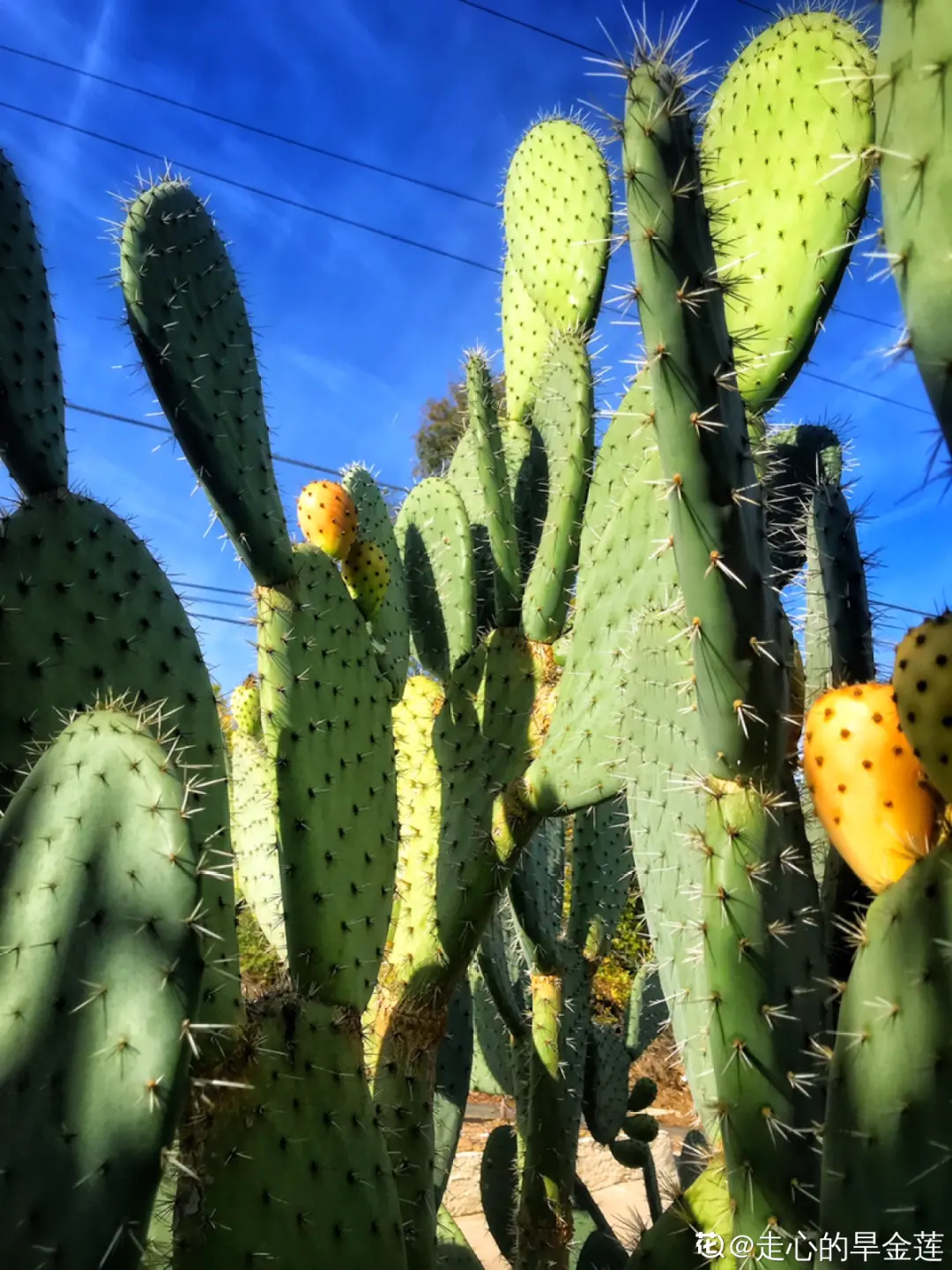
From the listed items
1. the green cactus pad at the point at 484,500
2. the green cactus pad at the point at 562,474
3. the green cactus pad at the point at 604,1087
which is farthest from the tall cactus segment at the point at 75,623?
the green cactus pad at the point at 604,1087

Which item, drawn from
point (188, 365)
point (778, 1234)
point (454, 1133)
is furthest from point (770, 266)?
point (454, 1133)

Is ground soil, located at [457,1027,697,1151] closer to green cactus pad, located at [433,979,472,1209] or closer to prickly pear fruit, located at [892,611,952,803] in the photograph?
green cactus pad, located at [433,979,472,1209]

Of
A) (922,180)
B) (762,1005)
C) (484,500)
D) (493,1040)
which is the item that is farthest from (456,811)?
(922,180)

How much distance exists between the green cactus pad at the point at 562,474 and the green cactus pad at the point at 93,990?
52.0 inches

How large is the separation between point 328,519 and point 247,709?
38.5 inches

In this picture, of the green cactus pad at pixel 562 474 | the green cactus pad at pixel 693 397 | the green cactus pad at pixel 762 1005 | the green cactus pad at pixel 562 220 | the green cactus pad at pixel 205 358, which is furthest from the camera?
the green cactus pad at pixel 562 220

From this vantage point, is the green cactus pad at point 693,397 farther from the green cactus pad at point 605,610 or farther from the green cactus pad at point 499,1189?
the green cactus pad at point 499,1189

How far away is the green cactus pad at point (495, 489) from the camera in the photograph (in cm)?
238

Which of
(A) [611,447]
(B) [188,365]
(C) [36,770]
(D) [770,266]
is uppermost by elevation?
(D) [770,266]

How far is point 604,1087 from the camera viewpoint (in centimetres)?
359

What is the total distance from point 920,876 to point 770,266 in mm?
1327

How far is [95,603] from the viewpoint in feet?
4.89

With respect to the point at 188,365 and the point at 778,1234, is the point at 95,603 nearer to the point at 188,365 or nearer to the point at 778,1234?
the point at 188,365

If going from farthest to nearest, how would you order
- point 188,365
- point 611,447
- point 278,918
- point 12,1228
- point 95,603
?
point 278,918, point 611,447, point 188,365, point 95,603, point 12,1228
